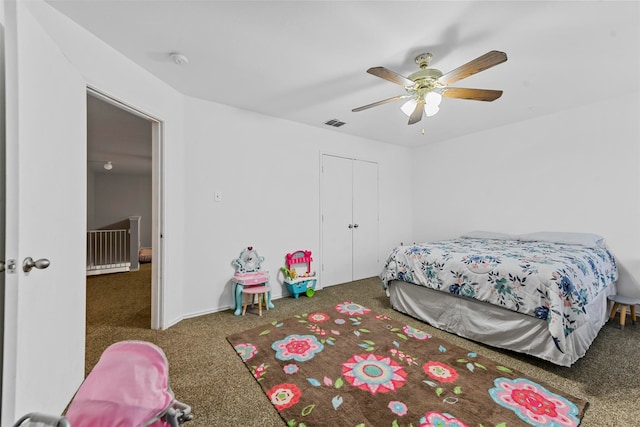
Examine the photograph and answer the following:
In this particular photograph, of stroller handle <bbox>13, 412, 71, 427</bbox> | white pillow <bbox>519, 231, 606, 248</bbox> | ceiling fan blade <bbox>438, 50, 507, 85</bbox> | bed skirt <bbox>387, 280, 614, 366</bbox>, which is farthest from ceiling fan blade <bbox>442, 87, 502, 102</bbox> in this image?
stroller handle <bbox>13, 412, 71, 427</bbox>

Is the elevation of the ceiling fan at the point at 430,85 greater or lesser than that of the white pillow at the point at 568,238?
greater

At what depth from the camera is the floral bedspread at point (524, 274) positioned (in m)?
1.86

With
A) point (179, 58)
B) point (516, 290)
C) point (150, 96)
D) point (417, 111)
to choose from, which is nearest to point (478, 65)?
point (417, 111)

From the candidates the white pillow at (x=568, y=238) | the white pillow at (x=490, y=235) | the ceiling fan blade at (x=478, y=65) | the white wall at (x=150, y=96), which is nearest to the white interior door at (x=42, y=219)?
the white wall at (x=150, y=96)

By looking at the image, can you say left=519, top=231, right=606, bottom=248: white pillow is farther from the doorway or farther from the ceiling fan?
the doorway

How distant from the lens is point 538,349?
2.00 metres

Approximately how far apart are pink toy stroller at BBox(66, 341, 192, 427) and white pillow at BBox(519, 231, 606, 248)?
3.85 m

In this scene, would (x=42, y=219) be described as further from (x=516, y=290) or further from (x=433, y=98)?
(x=516, y=290)

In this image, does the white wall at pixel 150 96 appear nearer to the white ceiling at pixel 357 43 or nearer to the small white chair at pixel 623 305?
the white ceiling at pixel 357 43

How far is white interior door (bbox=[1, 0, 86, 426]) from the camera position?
1.08m

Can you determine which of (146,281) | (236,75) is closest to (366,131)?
(236,75)

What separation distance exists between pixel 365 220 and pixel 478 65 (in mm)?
2936

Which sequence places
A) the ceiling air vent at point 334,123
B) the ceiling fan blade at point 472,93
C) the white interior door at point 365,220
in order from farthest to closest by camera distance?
the white interior door at point 365,220
the ceiling air vent at point 334,123
the ceiling fan blade at point 472,93

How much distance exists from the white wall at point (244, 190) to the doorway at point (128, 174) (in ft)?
1.06
